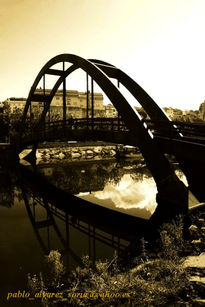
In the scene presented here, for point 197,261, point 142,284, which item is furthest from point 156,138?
point 142,284

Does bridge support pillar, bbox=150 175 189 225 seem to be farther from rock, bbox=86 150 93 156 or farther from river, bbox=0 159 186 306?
rock, bbox=86 150 93 156

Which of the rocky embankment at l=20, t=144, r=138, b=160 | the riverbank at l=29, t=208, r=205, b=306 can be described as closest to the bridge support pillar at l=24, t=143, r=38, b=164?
the rocky embankment at l=20, t=144, r=138, b=160

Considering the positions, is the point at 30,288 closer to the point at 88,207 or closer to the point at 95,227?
the point at 95,227

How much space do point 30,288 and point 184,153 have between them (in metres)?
8.77

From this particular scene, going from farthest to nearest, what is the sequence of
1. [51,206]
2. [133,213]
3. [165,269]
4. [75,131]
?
[75,131], [51,206], [133,213], [165,269]

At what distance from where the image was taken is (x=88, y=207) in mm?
13984

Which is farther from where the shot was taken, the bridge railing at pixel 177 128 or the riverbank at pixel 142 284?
the bridge railing at pixel 177 128

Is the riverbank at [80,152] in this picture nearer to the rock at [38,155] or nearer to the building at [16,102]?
the rock at [38,155]

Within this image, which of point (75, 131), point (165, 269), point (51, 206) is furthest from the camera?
point (75, 131)

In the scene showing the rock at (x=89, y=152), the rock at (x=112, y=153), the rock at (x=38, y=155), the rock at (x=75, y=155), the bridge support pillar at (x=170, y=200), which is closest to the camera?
the bridge support pillar at (x=170, y=200)

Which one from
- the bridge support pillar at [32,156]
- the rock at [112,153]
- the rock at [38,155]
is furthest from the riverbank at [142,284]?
the rock at [112,153]

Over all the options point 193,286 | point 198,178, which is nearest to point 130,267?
point 193,286

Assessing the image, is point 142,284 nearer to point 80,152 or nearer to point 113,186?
point 113,186

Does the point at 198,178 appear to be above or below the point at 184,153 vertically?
below
